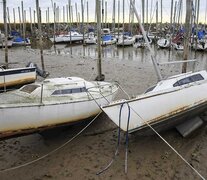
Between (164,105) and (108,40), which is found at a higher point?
(108,40)

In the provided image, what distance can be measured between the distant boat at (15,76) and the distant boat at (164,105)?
836 centimetres

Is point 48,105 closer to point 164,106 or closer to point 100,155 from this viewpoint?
point 100,155

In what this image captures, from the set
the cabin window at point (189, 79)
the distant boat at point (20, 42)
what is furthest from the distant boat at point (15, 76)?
the distant boat at point (20, 42)

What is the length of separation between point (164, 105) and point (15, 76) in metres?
9.46

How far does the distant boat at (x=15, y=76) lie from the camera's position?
15.0 m

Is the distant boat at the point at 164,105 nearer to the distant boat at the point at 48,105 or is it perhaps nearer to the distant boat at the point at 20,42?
the distant boat at the point at 48,105

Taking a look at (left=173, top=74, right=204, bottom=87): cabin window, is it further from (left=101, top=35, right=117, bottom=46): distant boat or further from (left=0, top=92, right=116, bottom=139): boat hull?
(left=101, top=35, right=117, bottom=46): distant boat

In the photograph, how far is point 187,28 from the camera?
16.1m

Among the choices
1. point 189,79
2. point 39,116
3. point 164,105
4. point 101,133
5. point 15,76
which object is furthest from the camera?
point 15,76

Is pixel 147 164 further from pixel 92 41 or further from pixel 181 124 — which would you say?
pixel 92 41

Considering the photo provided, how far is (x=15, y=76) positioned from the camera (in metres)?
15.6

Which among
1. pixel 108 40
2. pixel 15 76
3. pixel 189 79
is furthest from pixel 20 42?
pixel 189 79

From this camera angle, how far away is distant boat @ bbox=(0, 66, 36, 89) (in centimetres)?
1498

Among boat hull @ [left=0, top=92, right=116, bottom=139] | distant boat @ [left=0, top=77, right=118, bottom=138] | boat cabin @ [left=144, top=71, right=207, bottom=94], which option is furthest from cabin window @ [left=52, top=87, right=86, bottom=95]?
boat cabin @ [left=144, top=71, right=207, bottom=94]
